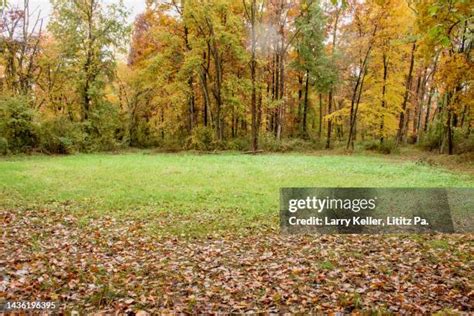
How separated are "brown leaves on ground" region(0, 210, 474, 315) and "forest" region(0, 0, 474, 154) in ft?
60.0

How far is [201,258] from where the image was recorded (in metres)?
6.40

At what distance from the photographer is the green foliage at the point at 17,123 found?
72.1 ft

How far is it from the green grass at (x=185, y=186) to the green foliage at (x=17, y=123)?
24.4 feet

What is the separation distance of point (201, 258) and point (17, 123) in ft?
68.2

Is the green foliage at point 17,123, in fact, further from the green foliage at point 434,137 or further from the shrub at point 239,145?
the green foliage at point 434,137

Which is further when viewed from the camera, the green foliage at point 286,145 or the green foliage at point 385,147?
the green foliage at point 286,145

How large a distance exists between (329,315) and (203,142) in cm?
2466

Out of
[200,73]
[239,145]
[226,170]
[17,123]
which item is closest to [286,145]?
[239,145]

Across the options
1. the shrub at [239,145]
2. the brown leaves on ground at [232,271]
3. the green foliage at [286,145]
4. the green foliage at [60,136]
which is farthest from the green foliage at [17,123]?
the brown leaves on ground at [232,271]

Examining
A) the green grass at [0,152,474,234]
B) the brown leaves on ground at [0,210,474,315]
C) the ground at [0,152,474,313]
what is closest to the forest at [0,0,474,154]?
the green grass at [0,152,474,234]

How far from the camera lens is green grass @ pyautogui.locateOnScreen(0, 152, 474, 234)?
29.5 feet

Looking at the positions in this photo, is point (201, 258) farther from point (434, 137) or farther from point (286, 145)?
point (434, 137)

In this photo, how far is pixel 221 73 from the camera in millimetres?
30578

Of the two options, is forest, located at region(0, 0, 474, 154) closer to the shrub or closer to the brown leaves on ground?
the shrub
